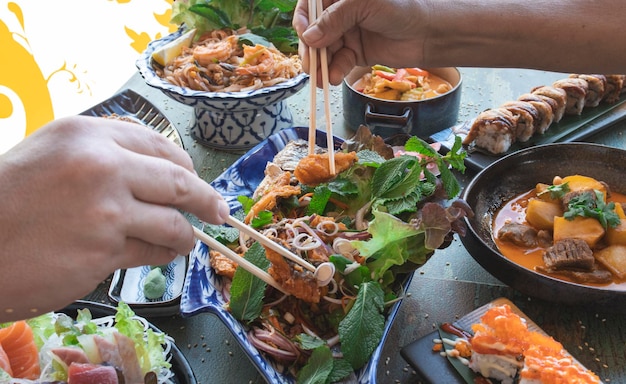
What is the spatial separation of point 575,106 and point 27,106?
2649mm

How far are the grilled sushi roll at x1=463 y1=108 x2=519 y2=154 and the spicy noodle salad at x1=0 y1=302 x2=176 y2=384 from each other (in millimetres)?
1513

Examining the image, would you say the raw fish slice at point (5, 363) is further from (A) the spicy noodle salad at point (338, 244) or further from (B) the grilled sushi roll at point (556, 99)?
(B) the grilled sushi roll at point (556, 99)

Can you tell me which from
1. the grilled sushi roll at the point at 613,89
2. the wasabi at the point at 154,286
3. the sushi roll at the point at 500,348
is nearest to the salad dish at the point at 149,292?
the wasabi at the point at 154,286

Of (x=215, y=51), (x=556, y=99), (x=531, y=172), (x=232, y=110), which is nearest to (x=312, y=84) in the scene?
→ (x=232, y=110)

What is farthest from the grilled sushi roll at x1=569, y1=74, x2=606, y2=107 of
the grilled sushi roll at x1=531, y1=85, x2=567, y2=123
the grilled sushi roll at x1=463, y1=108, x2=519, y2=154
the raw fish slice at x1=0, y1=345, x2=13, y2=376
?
the raw fish slice at x1=0, y1=345, x2=13, y2=376

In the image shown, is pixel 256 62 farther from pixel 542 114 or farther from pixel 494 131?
pixel 542 114

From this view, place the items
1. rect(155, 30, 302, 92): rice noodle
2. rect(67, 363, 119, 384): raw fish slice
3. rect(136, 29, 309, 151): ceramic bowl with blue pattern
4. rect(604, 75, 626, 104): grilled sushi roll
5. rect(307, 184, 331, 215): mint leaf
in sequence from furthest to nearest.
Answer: rect(604, 75, 626, 104): grilled sushi roll → rect(155, 30, 302, 92): rice noodle → rect(136, 29, 309, 151): ceramic bowl with blue pattern → rect(307, 184, 331, 215): mint leaf → rect(67, 363, 119, 384): raw fish slice

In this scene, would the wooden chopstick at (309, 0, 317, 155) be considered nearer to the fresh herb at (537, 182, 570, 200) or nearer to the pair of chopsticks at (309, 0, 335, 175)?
the pair of chopsticks at (309, 0, 335, 175)

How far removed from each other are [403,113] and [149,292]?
4.04 feet

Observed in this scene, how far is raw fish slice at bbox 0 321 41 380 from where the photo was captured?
1.20m

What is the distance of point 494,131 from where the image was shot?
2150mm

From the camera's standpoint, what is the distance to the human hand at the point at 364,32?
1.75 m

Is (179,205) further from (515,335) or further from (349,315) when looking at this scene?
(515,335)

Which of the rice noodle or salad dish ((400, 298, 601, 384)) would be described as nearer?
salad dish ((400, 298, 601, 384))
